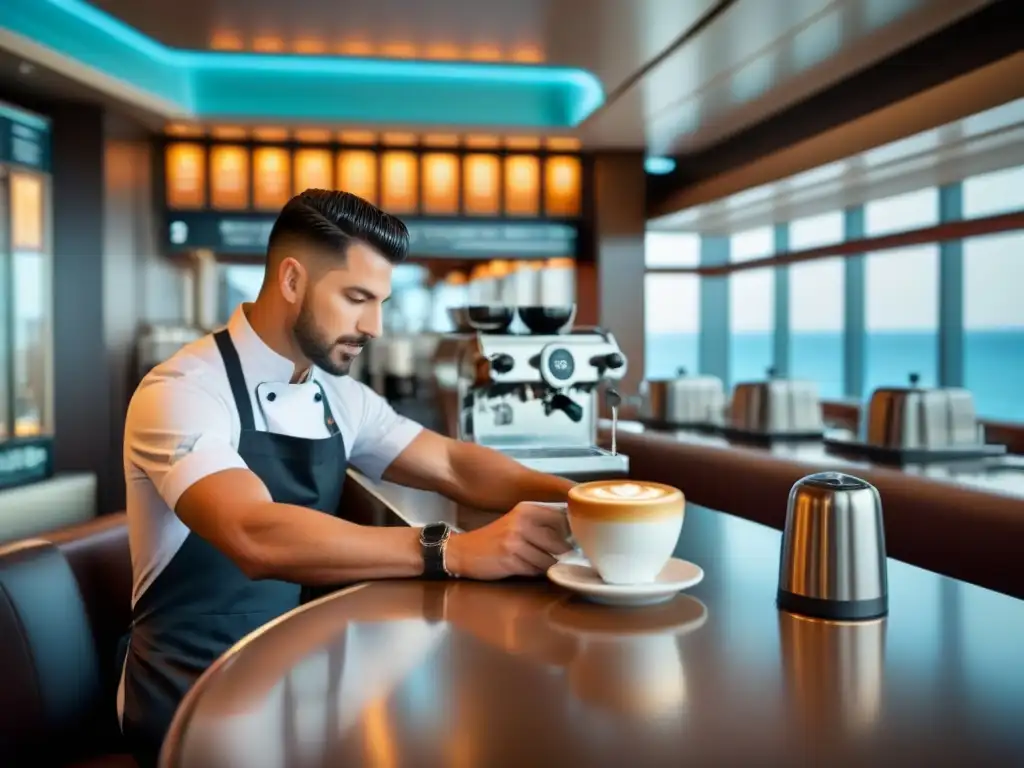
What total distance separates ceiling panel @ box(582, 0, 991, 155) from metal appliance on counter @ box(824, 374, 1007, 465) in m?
1.48

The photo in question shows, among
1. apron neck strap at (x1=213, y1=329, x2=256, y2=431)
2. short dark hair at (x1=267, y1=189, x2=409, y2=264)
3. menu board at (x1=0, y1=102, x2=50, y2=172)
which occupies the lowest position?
apron neck strap at (x1=213, y1=329, x2=256, y2=431)

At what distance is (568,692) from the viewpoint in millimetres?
749

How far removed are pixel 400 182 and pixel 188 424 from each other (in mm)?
4561

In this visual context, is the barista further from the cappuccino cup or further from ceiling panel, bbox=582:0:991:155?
ceiling panel, bbox=582:0:991:155

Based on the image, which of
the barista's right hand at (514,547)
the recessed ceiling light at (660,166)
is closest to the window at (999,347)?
the recessed ceiling light at (660,166)

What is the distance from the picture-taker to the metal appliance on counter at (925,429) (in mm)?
2637

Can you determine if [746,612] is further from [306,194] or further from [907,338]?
[907,338]

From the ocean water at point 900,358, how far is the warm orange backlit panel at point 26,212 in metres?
22.7

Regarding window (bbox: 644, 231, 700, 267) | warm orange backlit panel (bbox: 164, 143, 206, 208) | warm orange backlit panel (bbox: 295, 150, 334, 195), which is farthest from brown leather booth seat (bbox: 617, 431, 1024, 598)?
warm orange backlit panel (bbox: 164, 143, 206, 208)

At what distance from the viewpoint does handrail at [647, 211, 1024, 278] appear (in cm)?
310

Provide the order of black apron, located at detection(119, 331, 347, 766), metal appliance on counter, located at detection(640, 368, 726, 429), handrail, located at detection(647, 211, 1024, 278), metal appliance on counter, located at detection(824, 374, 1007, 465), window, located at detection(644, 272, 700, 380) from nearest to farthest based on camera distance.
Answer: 1. black apron, located at detection(119, 331, 347, 766)
2. metal appliance on counter, located at detection(824, 374, 1007, 465)
3. handrail, located at detection(647, 211, 1024, 278)
4. metal appliance on counter, located at detection(640, 368, 726, 429)
5. window, located at detection(644, 272, 700, 380)

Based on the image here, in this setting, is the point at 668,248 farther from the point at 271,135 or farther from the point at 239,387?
the point at 239,387

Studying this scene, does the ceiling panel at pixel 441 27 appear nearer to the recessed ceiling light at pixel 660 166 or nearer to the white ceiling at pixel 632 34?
the white ceiling at pixel 632 34

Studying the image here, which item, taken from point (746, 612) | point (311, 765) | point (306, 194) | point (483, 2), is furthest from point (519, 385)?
point (483, 2)
